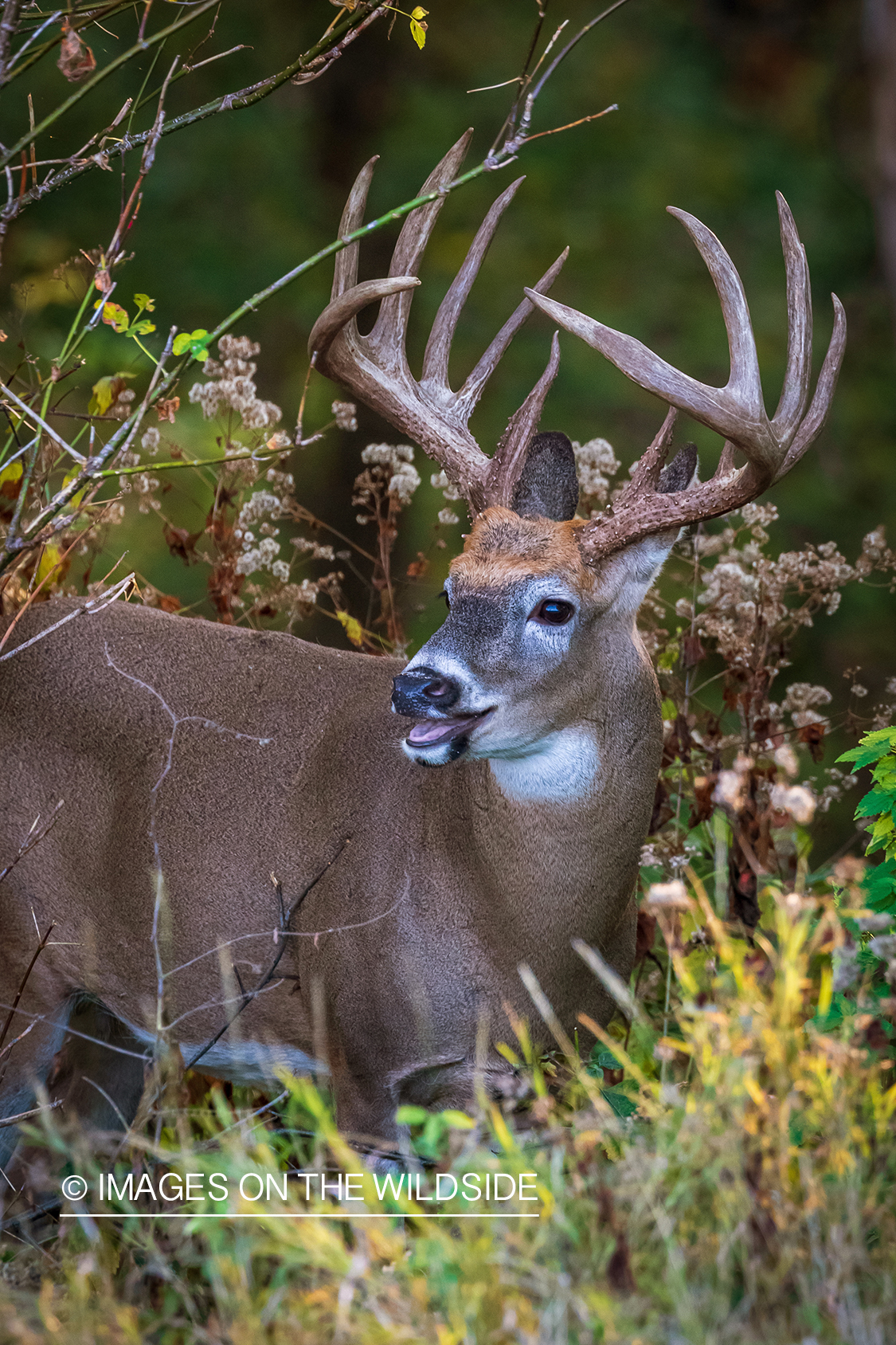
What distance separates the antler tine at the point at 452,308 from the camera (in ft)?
13.6

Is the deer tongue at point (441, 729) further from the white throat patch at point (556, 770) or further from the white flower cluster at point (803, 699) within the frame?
the white flower cluster at point (803, 699)

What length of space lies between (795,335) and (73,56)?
1827mm

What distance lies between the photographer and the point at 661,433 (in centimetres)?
385

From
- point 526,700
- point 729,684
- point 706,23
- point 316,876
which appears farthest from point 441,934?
point 706,23

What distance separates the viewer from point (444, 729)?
11.3 feet

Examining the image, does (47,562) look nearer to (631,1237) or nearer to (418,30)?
(418,30)

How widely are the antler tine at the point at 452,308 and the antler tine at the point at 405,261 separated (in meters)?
0.09

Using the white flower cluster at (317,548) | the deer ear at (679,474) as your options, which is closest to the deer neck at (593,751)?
the deer ear at (679,474)

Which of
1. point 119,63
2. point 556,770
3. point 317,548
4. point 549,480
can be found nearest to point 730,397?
point 549,480

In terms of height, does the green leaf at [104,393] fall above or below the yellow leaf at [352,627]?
above

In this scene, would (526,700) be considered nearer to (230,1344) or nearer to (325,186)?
(230,1344)

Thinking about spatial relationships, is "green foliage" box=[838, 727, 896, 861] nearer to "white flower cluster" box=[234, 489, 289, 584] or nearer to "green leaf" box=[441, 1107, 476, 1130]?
"green leaf" box=[441, 1107, 476, 1130]

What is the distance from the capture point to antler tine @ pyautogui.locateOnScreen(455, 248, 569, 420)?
413 centimetres

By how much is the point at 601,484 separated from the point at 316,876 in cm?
195
